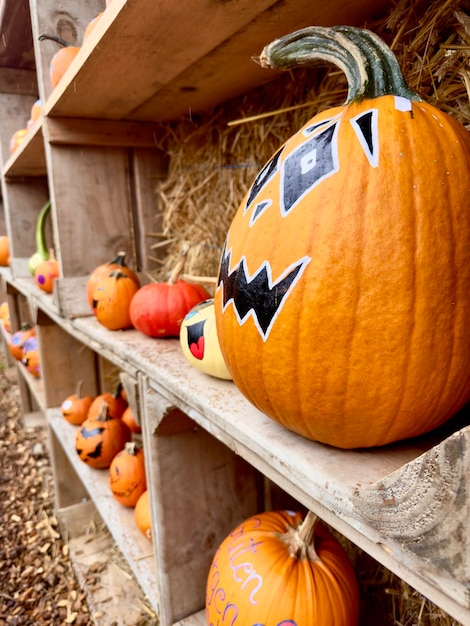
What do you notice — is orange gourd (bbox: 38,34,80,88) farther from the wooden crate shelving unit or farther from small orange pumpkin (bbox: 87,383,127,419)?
small orange pumpkin (bbox: 87,383,127,419)

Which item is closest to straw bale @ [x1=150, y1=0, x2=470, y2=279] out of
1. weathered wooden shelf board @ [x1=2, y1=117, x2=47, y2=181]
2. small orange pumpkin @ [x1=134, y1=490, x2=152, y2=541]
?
weathered wooden shelf board @ [x1=2, y1=117, x2=47, y2=181]

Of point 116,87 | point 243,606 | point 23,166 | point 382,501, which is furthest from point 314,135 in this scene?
point 23,166

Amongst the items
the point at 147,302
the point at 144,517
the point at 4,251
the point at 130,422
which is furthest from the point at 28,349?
the point at 147,302

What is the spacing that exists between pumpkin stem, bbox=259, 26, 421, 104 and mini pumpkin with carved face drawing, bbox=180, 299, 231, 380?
0.43 metres

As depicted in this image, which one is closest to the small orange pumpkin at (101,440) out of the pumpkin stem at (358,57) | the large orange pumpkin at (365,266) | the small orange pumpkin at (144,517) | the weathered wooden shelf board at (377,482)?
the small orange pumpkin at (144,517)

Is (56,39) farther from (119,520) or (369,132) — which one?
(119,520)

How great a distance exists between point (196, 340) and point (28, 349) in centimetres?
252

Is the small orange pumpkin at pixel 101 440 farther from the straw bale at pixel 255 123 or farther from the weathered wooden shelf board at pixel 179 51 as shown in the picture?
the weathered wooden shelf board at pixel 179 51

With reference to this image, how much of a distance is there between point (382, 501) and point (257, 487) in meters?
0.91

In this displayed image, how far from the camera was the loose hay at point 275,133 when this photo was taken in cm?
70

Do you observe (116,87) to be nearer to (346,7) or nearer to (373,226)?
(346,7)

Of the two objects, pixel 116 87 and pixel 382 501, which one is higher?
pixel 116 87

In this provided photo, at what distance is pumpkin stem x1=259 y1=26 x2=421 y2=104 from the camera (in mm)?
499

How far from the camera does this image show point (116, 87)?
1.21 metres
